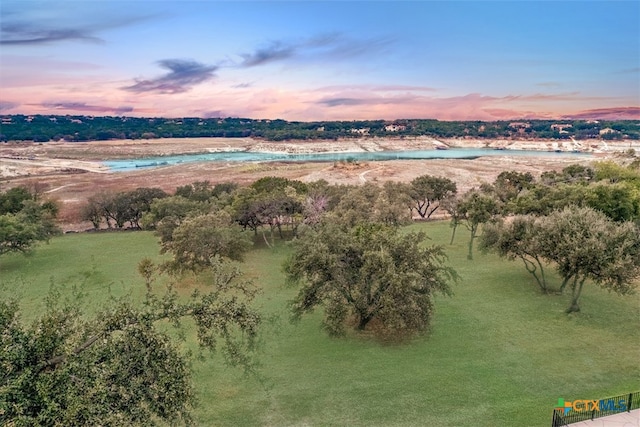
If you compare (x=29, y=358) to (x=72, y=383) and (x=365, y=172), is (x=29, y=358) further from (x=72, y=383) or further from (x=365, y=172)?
(x=365, y=172)

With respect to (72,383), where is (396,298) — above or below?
below

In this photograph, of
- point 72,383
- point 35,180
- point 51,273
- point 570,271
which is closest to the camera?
point 72,383

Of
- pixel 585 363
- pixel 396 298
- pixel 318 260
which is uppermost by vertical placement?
pixel 318 260

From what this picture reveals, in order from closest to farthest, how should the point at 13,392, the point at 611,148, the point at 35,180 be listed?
the point at 13,392
the point at 35,180
the point at 611,148

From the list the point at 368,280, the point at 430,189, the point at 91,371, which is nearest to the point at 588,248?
the point at 368,280

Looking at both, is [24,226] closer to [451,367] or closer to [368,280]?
[368,280]

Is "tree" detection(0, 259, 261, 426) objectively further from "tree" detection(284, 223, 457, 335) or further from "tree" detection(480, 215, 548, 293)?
"tree" detection(480, 215, 548, 293)

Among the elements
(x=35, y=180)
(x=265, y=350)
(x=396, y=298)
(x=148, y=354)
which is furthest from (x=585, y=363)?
(x=35, y=180)
